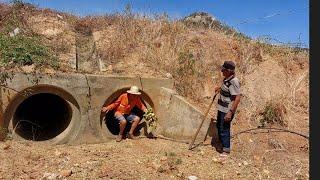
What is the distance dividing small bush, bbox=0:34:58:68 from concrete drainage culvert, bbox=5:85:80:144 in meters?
0.63

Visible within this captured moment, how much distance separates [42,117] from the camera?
9.94 metres

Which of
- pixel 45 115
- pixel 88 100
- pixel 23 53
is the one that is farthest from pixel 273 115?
pixel 23 53

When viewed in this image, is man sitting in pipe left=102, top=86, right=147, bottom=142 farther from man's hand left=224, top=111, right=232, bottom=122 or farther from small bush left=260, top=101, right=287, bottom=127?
small bush left=260, top=101, right=287, bottom=127

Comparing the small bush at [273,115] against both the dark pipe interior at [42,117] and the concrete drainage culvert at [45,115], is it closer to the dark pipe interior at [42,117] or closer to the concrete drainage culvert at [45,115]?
the concrete drainage culvert at [45,115]

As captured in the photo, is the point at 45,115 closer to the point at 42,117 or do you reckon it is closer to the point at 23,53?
the point at 42,117

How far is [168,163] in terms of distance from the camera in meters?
6.27

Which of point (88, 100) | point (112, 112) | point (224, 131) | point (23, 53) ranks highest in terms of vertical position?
point (23, 53)

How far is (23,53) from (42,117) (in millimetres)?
2628

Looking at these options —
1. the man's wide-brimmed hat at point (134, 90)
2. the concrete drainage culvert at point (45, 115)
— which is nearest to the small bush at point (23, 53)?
the concrete drainage culvert at point (45, 115)

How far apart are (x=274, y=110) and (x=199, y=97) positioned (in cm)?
184

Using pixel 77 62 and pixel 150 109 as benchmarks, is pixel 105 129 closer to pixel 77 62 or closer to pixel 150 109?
pixel 150 109

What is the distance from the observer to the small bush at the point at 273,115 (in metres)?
9.41

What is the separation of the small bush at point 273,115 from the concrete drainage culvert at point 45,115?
445 cm

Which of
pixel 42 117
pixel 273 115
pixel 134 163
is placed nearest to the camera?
pixel 134 163
